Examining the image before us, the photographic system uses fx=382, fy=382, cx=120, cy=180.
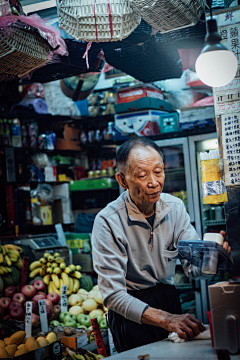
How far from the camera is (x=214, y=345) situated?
4.97 ft

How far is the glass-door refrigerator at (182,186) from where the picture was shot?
15.1 feet

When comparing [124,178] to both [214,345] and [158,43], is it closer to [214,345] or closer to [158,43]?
[214,345]

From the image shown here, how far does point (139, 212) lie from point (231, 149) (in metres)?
0.63

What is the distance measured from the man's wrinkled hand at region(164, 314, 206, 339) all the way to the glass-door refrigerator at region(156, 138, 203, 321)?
292 cm

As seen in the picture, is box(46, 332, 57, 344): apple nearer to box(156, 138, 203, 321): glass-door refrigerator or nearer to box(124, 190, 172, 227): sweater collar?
box(124, 190, 172, 227): sweater collar

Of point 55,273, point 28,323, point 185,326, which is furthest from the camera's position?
point 55,273

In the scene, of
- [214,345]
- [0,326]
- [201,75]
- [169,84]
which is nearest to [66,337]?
[0,326]

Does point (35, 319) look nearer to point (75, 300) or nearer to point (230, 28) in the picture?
point (75, 300)

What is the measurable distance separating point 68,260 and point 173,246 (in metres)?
3.15

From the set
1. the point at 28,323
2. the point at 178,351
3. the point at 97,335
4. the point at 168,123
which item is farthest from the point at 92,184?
the point at 178,351

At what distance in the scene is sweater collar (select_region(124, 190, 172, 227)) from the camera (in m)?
2.13

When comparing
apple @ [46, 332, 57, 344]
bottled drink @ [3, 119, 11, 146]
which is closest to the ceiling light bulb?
apple @ [46, 332, 57, 344]

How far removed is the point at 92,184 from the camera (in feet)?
19.2

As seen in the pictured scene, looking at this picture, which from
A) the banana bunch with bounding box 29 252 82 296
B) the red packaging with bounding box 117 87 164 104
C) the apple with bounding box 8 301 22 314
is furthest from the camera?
the red packaging with bounding box 117 87 164 104
